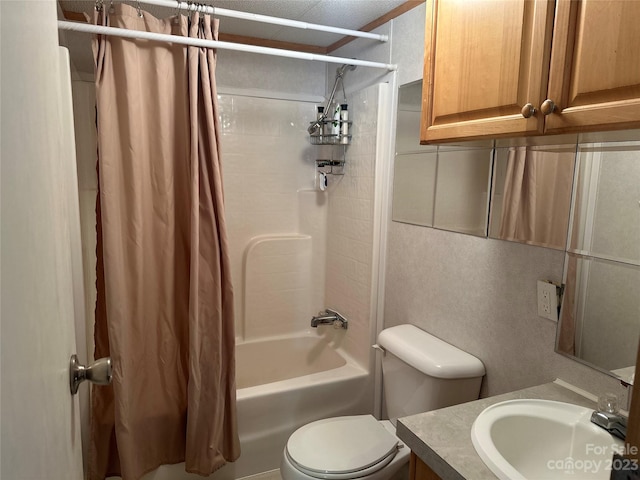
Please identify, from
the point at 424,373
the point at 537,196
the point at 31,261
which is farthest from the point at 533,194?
the point at 31,261

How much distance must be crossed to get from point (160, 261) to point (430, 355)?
1152mm

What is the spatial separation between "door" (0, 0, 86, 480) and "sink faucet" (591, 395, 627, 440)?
1.22 metres

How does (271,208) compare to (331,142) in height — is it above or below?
below

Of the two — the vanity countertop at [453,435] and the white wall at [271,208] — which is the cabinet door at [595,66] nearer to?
the vanity countertop at [453,435]

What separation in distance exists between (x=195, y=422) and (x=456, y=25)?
1.78m

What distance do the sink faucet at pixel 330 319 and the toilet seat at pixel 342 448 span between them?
2.68ft

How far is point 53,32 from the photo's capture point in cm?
86

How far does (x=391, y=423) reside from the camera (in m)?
1.88

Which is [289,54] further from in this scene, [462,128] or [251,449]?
[251,449]

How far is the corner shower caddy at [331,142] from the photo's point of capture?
2.51 metres

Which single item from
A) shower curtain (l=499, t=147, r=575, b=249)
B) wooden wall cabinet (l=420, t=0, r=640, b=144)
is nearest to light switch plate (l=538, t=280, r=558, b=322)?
shower curtain (l=499, t=147, r=575, b=249)

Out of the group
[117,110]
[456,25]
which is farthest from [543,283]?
[117,110]

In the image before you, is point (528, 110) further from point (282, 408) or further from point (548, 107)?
point (282, 408)

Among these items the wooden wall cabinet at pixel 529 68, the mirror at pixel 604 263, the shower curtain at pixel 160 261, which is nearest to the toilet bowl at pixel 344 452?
the shower curtain at pixel 160 261
